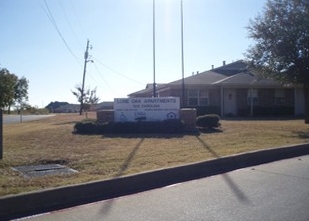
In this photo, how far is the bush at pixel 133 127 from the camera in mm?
20219

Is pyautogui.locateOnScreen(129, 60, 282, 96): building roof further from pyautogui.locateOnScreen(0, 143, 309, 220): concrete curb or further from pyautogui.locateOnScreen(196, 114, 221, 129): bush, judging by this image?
pyautogui.locateOnScreen(0, 143, 309, 220): concrete curb

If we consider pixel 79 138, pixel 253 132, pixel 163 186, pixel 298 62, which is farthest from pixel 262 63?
pixel 163 186

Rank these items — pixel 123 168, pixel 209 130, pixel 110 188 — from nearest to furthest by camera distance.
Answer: pixel 110 188, pixel 123 168, pixel 209 130

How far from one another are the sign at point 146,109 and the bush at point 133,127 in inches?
59.6

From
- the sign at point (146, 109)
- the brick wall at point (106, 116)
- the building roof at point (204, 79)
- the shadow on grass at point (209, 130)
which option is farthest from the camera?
the building roof at point (204, 79)

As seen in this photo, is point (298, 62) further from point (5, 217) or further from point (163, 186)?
point (5, 217)

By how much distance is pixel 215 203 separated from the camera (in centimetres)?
742

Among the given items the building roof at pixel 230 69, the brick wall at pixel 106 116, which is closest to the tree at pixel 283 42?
the brick wall at pixel 106 116

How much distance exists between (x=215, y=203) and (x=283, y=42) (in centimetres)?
1698

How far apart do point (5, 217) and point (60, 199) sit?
1.04m

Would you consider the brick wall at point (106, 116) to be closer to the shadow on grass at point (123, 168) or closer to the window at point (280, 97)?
the shadow on grass at point (123, 168)

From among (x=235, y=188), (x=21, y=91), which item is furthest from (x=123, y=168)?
(x=21, y=91)

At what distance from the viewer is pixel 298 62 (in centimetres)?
2342

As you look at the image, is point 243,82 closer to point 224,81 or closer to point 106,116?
point 224,81
